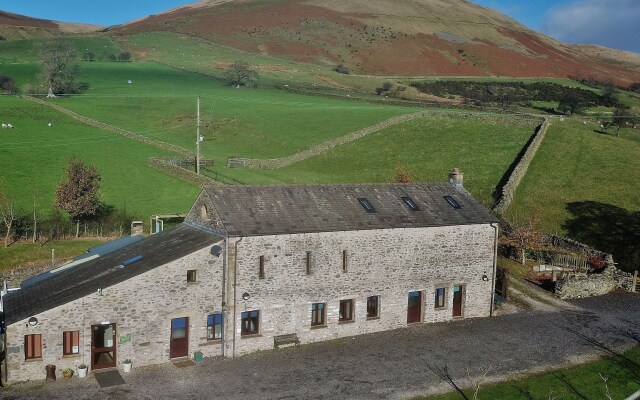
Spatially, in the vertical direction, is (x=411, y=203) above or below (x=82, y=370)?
above

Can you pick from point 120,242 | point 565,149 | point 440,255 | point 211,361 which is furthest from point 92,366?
point 565,149

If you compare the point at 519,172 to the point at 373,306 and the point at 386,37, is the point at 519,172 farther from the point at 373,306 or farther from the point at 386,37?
the point at 386,37

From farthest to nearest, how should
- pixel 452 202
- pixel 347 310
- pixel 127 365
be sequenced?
1. pixel 452 202
2. pixel 347 310
3. pixel 127 365

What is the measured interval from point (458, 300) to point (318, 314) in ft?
26.9

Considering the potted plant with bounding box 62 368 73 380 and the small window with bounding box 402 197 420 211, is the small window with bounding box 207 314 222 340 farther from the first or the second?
the small window with bounding box 402 197 420 211

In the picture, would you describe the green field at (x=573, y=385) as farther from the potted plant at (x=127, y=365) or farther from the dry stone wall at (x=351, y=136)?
the dry stone wall at (x=351, y=136)

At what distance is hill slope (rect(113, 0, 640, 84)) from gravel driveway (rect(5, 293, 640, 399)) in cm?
10944

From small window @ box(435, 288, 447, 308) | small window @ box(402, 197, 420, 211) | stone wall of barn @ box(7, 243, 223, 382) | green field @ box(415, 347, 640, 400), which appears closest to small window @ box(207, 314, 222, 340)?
stone wall of barn @ box(7, 243, 223, 382)

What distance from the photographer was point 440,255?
3020 centimetres

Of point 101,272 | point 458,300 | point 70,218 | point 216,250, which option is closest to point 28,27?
point 70,218

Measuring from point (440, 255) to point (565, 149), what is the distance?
132ft

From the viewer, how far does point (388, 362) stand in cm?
2481

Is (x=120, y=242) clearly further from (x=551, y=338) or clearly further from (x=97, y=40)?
(x=97, y=40)

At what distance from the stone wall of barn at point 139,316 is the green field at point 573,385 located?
31.3 feet
